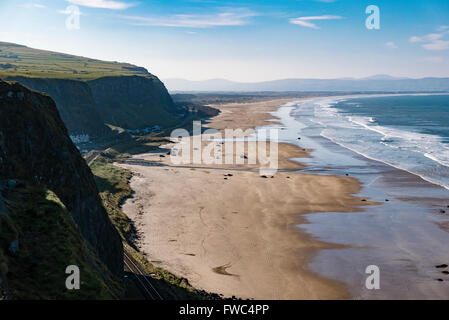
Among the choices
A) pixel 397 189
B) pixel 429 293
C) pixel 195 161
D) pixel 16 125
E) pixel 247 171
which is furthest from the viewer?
pixel 195 161

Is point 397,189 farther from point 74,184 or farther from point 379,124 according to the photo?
point 379,124

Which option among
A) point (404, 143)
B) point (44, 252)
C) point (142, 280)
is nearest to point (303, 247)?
point (142, 280)

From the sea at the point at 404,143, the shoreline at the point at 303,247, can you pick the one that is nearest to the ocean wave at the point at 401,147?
the sea at the point at 404,143

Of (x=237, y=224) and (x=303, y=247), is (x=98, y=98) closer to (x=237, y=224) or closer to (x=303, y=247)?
(x=237, y=224)

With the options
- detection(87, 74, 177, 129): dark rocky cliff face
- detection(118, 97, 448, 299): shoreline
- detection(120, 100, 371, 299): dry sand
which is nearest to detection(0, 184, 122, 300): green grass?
detection(118, 97, 448, 299): shoreline

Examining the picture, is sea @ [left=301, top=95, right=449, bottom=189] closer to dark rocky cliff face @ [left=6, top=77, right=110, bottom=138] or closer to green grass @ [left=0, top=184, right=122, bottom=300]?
green grass @ [left=0, top=184, right=122, bottom=300]
